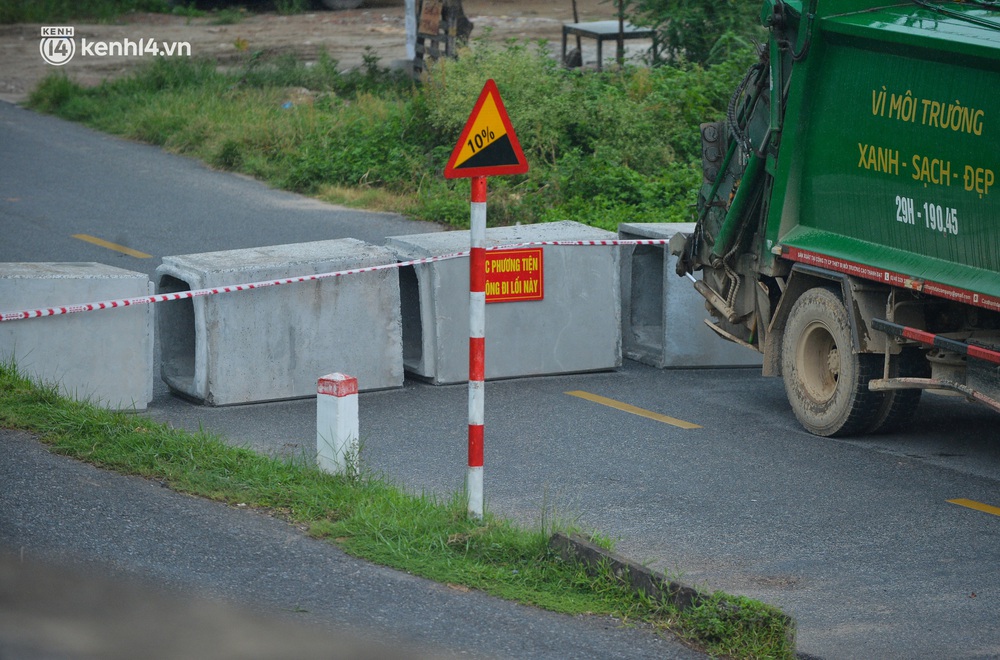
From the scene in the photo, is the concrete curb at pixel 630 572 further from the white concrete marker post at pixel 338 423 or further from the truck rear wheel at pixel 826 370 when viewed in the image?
the truck rear wheel at pixel 826 370

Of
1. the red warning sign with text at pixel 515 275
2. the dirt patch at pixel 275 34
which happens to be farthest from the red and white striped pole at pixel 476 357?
the dirt patch at pixel 275 34

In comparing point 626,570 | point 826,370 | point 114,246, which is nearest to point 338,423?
point 626,570

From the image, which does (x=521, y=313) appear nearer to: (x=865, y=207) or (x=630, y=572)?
(x=865, y=207)

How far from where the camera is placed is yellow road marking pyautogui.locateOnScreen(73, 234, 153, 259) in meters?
15.0

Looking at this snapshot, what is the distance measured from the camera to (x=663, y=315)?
11352mm

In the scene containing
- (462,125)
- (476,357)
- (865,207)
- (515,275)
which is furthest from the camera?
(462,125)

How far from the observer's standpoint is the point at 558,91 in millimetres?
18547

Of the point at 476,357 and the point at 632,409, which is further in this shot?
the point at 632,409

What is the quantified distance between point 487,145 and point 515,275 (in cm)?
394

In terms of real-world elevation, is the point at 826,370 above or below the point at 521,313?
below

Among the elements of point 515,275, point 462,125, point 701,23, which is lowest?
point 515,275

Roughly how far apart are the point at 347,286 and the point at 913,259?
3.95 m

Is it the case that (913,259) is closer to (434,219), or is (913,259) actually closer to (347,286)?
(347,286)

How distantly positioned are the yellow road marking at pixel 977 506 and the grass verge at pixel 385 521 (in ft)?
8.24
